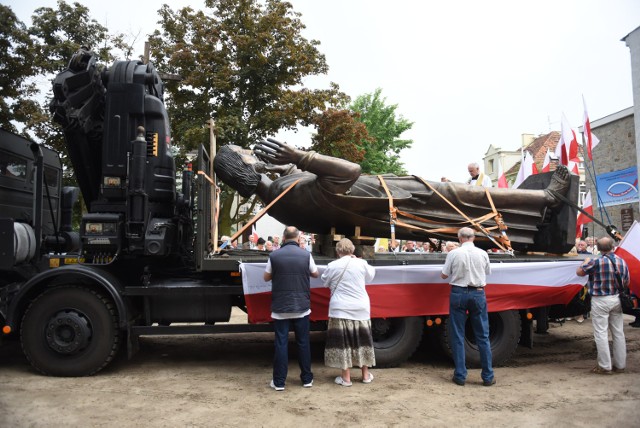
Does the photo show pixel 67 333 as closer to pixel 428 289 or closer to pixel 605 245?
pixel 428 289

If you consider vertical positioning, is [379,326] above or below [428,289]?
below

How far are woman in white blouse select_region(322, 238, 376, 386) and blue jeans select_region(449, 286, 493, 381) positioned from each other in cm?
106

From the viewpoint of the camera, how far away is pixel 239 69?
15.2 metres

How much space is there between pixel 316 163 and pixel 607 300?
158 inches

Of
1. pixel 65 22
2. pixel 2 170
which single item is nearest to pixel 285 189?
pixel 2 170

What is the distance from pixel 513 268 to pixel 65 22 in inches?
589

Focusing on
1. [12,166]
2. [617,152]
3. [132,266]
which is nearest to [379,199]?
[132,266]

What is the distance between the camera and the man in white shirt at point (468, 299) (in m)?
5.56

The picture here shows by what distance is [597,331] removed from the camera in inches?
240

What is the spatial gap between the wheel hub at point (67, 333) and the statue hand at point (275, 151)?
9.43ft

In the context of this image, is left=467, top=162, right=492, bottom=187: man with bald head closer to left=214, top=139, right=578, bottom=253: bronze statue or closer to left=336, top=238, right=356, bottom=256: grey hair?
left=214, top=139, right=578, bottom=253: bronze statue

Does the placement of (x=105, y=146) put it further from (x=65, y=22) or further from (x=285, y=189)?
(x=65, y=22)

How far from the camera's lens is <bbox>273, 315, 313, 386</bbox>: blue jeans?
5266 millimetres

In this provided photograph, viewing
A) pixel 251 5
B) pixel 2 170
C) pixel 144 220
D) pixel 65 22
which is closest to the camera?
pixel 144 220
